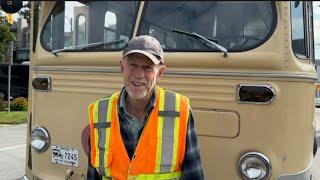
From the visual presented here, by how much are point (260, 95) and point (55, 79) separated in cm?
169

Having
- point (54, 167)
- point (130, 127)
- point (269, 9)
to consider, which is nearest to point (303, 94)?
point (269, 9)

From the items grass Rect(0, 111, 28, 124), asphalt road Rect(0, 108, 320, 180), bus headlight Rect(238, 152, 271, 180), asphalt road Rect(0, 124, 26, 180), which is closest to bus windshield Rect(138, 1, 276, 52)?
bus headlight Rect(238, 152, 271, 180)

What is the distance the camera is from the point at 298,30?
395 cm

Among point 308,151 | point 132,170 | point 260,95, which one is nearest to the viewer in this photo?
point 132,170

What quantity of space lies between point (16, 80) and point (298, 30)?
23584mm

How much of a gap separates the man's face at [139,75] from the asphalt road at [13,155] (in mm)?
4984

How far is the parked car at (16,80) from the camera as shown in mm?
25625

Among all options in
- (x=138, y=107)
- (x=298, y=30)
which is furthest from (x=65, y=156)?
(x=298, y=30)

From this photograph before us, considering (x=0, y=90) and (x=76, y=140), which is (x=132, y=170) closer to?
Result: (x=76, y=140)

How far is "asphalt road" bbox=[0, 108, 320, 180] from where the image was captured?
24.9 ft

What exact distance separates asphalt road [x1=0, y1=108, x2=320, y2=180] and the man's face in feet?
16.4

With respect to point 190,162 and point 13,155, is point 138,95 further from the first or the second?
point 13,155

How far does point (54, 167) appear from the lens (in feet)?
13.4

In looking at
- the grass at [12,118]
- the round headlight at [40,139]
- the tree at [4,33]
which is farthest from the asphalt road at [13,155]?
the tree at [4,33]
